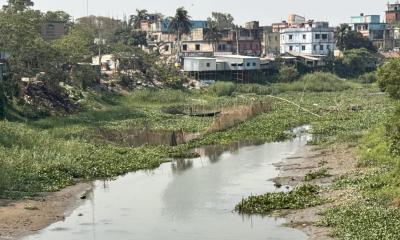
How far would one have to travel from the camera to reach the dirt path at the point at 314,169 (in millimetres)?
28866

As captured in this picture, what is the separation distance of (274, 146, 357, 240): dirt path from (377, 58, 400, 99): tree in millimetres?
9647

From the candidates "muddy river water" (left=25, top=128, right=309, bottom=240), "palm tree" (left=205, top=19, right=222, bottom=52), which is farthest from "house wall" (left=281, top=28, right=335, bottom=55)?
"muddy river water" (left=25, top=128, right=309, bottom=240)

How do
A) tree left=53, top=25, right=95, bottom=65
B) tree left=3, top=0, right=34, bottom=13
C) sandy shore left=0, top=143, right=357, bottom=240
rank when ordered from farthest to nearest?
tree left=3, top=0, right=34, bottom=13, tree left=53, top=25, right=95, bottom=65, sandy shore left=0, top=143, right=357, bottom=240

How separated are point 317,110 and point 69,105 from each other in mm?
25263

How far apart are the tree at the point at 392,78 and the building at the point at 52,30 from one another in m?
51.0

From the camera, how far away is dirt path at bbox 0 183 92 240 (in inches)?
1161

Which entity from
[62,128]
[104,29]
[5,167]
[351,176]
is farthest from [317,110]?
[104,29]

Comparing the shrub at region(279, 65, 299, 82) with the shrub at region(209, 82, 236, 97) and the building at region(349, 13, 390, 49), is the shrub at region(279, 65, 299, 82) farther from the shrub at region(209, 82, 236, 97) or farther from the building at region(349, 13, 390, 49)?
the building at region(349, 13, 390, 49)

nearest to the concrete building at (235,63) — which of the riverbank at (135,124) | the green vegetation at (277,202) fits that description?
the riverbank at (135,124)

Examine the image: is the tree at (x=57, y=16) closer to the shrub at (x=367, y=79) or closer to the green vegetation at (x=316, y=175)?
the shrub at (x=367, y=79)

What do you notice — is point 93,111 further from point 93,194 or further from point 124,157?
point 93,194

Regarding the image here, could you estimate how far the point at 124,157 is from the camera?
45719mm

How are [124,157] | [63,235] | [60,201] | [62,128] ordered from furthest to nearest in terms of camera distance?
[62,128], [124,157], [60,201], [63,235]

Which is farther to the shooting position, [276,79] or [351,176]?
[276,79]
